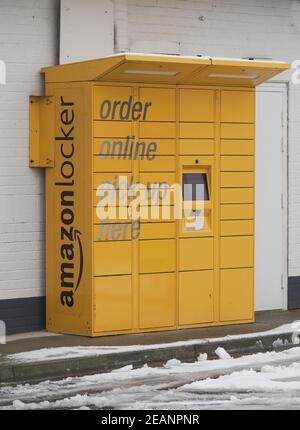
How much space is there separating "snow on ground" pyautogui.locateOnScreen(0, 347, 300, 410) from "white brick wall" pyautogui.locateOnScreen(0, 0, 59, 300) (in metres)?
1.96

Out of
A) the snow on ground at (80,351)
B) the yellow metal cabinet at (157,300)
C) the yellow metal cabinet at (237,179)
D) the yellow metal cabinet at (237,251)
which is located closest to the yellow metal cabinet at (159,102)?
the yellow metal cabinet at (237,179)

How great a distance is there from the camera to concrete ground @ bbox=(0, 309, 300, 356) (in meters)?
12.3

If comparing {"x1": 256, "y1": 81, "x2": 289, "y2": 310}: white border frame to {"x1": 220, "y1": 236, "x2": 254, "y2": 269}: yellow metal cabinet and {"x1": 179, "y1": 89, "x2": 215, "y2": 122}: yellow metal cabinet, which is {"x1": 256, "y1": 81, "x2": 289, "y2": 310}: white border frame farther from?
{"x1": 179, "y1": 89, "x2": 215, "y2": 122}: yellow metal cabinet

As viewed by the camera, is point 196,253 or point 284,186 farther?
point 284,186

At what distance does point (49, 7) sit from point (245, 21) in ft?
8.97

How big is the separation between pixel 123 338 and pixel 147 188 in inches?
64.7

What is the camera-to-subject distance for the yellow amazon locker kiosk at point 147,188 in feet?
41.7

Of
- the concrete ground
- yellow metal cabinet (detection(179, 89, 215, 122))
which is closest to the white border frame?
the concrete ground

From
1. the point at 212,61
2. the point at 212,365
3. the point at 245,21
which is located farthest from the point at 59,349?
the point at 245,21

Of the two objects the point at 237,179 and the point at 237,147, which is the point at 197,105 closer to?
the point at 237,147

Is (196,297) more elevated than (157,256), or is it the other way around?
(157,256)

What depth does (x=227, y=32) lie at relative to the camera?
1453cm

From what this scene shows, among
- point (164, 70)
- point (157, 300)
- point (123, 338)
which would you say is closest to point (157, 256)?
point (157, 300)

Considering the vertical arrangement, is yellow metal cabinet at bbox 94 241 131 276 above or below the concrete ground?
above
